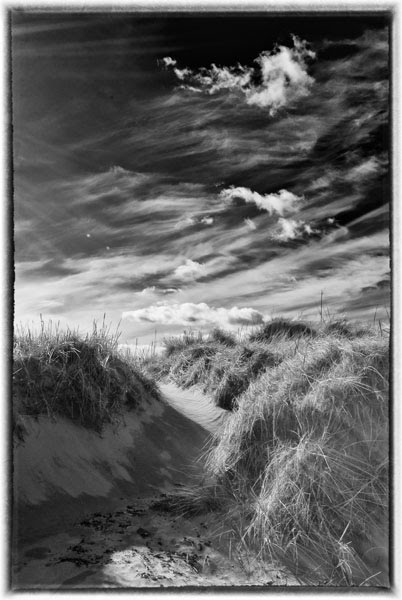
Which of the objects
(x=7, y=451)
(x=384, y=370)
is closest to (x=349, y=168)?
(x=384, y=370)

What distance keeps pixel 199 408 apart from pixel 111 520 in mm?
4121

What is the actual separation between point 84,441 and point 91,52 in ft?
11.1

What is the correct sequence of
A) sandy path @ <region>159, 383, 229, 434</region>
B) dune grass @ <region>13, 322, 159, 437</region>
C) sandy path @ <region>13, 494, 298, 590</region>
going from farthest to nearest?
sandy path @ <region>159, 383, 229, 434</region> < dune grass @ <region>13, 322, 159, 437</region> < sandy path @ <region>13, 494, 298, 590</region>

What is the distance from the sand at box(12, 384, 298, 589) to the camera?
2572mm

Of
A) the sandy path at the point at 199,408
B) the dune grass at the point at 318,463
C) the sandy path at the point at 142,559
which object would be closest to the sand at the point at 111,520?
the sandy path at the point at 142,559

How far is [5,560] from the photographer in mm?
2652

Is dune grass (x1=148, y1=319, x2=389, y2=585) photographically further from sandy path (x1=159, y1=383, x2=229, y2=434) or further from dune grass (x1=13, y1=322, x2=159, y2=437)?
sandy path (x1=159, y1=383, x2=229, y2=434)

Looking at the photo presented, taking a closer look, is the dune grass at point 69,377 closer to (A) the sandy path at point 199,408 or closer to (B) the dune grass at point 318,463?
(B) the dune grass at point 318,463

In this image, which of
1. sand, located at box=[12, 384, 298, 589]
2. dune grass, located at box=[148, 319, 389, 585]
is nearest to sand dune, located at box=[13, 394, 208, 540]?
sand, located at box=[12, 384, 298, 589]

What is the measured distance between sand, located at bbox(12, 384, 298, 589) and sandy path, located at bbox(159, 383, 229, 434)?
145cm

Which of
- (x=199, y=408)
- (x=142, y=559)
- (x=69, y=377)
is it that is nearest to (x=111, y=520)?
(x=142, y=559)

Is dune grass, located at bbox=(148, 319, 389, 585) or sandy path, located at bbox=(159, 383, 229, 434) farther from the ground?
dune grass, located at bbox=(148, 319, 389, 585)

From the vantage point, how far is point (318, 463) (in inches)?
124

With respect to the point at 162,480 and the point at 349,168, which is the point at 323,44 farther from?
the point at 162,480
